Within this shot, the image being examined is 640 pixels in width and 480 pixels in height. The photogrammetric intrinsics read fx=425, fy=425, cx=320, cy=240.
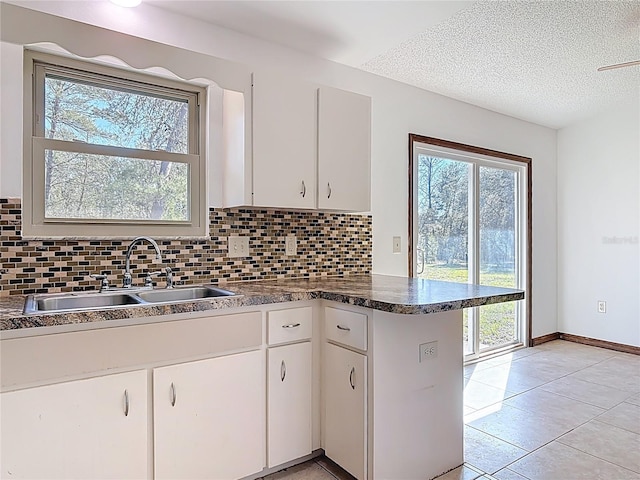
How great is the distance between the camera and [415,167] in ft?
11.0

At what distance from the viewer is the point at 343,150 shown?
252 centimetres

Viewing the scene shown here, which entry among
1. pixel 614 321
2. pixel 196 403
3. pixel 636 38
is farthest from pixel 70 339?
pixel 614 321

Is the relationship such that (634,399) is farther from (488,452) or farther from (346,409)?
(346,409)

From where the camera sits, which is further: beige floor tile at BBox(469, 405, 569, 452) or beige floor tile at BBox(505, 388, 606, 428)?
beige floor tile at BBox(505, 388, 606, 428)

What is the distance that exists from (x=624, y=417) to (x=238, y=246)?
2611 mm

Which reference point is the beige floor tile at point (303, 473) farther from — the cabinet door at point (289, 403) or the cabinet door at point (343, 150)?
the cabinet door at point (343, 150)

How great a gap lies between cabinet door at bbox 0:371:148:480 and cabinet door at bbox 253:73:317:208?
110 cm

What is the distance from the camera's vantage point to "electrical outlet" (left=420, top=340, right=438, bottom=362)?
193cm

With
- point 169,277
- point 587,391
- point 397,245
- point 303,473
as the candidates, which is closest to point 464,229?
point 397,245

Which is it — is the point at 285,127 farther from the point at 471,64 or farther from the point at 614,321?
the point at 614,321

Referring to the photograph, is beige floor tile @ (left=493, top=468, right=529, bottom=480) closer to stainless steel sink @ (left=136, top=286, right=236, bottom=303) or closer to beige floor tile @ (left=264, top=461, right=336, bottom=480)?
beige floor tile @ (left=264, top=461, right=336, bottom=480)

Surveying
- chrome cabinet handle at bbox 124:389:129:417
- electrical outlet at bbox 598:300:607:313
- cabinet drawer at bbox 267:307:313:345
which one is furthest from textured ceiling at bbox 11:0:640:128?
electrical outlet at bbox 598:300:607:313

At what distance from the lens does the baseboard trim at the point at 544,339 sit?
438 centimetres

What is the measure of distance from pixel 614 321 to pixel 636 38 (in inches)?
105
